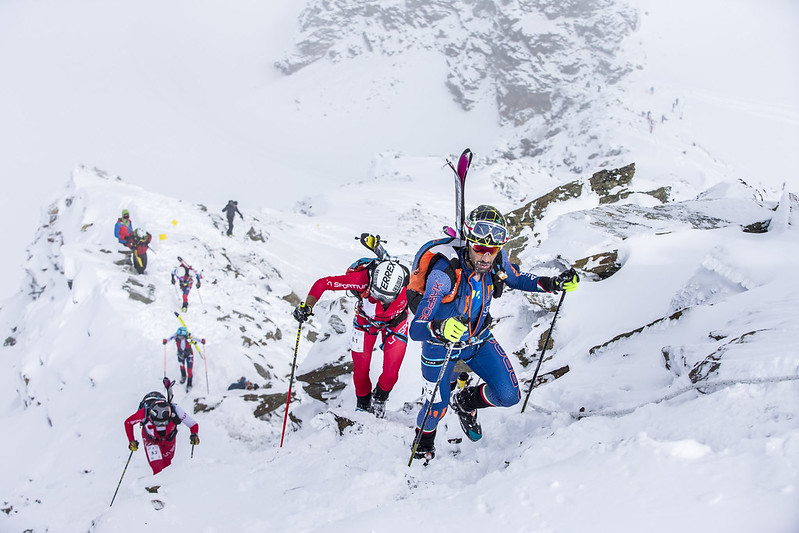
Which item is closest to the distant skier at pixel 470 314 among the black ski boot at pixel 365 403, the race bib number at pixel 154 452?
the black ski boot at pixel 365 403

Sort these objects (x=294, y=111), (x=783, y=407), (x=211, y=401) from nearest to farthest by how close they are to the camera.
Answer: (x=783, y=407), (x=211, y=401), (x=294, y=111)

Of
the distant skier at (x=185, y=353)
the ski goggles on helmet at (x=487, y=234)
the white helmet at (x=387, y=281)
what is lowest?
the distant skier at (x=185, y=353)

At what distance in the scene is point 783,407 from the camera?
10.3 ft

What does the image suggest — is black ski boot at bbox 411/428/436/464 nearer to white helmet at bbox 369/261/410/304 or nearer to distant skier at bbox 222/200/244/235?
white helmet at bbox 369/261/410/304

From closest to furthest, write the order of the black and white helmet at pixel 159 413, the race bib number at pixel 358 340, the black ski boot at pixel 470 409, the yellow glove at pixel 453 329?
the yellow glove at pixel 453 329
the black ski boot at pixel 470 409
the race bib number at pixel 358 340
the black and white helmet at pixel 159 413

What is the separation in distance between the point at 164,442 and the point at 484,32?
81050mm

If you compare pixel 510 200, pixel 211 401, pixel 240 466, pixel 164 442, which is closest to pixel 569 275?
pixel 240 466

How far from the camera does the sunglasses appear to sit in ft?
15.0

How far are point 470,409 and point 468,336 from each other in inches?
33.5

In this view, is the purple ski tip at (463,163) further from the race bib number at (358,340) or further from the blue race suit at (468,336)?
the race bib number at (358,340)

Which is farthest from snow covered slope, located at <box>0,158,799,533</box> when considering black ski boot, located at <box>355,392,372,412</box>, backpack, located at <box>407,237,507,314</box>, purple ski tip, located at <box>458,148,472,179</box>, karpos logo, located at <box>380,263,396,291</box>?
purple ski tip, located at <box>458,148,472,179</box>

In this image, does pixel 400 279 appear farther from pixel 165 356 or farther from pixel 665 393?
pixel 165 356

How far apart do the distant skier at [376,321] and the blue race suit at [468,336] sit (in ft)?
5.50

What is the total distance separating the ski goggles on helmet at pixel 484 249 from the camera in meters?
4.56
